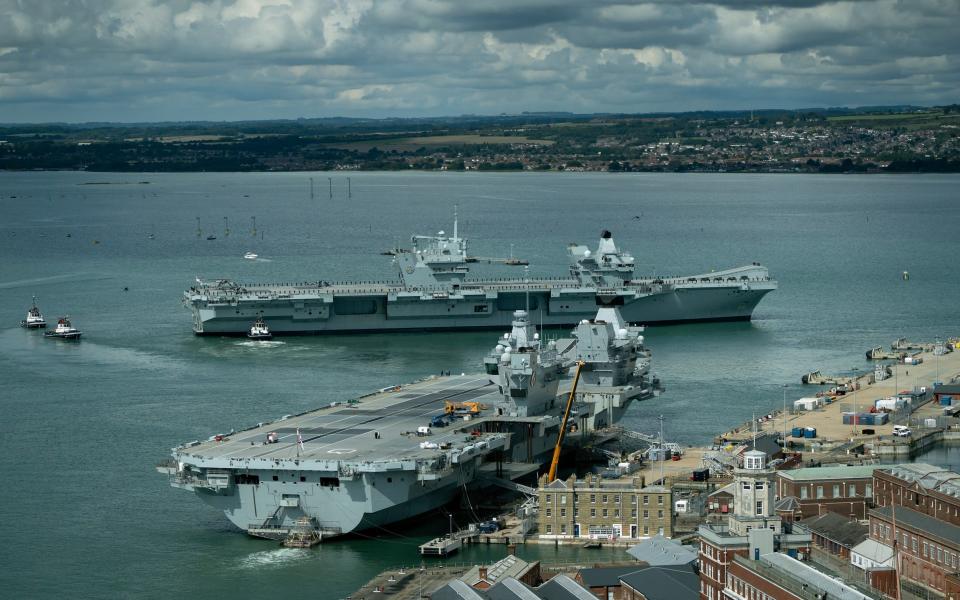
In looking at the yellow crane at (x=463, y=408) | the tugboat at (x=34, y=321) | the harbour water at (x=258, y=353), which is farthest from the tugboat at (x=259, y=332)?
the yellow crane at (x=463, y=408)

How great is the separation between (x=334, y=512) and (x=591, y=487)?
6360mm

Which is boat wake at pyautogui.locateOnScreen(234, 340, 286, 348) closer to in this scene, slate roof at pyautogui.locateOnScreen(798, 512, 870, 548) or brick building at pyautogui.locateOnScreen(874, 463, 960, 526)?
brick building at pyautogui.locateOnScreen(874, 463, 960, 526)

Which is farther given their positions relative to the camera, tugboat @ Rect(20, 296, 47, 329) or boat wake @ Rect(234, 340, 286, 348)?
tugboat @ Rect(20, 296, 47, 329)

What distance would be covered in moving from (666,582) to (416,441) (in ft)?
37.4

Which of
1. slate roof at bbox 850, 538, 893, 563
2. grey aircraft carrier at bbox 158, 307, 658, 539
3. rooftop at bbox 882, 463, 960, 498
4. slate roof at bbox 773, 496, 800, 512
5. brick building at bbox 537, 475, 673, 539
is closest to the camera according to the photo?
slate roof at bbox 850, 538, 893, 563

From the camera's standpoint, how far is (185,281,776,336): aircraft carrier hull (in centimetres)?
7669

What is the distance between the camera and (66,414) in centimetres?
5609

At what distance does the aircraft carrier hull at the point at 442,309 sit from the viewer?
7669 cm

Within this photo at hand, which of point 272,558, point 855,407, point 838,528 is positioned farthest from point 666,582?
point 855,407

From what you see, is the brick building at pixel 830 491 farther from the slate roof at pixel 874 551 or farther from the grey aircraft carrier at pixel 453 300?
the grey aircraft carrier at pixel 453 300

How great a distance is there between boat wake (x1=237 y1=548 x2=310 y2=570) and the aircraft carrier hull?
38362 mm

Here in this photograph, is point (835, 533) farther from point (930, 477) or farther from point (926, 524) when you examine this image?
point (926, 524)

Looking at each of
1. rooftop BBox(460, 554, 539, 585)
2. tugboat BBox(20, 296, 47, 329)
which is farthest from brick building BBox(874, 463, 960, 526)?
tugboat BBox(20, 296, 47, 329)

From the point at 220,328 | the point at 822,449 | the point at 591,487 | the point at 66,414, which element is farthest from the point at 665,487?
the point at 220,328
